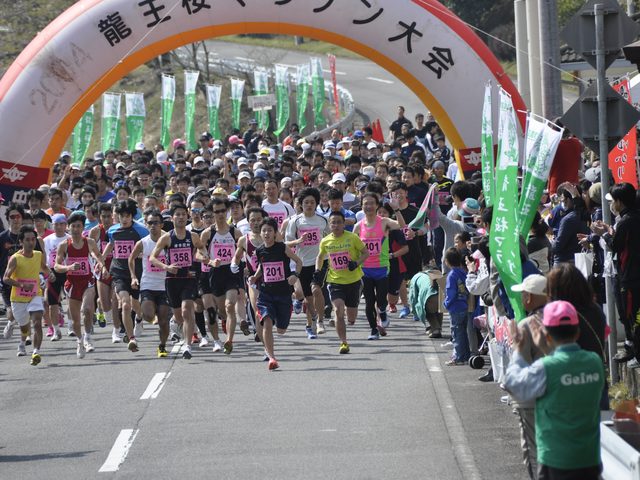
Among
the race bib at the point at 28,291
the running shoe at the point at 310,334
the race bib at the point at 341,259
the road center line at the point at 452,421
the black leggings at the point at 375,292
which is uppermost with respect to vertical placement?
the race bib at the point at 341,259

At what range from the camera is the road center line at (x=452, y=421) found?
986 centimetres

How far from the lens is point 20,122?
60.3 feet

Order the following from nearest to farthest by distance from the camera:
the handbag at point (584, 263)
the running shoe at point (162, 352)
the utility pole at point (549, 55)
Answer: the handbag at point (584, 263), the running shoe at point (162, 352), the utility pole at point (549, 55)

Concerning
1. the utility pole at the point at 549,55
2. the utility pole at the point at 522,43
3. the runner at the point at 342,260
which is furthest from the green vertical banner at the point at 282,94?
the runner at the point at 342,260

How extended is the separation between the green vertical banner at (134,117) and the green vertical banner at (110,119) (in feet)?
1.11

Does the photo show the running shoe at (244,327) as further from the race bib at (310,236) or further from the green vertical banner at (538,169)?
the green vertical banner at (538,169)

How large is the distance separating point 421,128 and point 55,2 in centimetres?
3193

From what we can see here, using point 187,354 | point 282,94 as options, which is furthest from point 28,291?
point 282,94

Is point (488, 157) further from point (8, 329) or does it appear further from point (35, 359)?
point (8, 329)

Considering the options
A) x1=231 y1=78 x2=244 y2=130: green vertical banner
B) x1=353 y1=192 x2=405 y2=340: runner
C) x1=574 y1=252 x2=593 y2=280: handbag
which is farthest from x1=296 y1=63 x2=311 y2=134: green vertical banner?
x1=574 y1=252 x2=593 y2=280: handbag

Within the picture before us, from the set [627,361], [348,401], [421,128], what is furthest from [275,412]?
[421,128]

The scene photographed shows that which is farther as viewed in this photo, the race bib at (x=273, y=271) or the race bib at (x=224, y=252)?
the race bib at (x=224, y=252)

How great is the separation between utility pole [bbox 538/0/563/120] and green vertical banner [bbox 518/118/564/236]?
27.8ft

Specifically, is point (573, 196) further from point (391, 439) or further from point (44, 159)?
point (44, 159)
